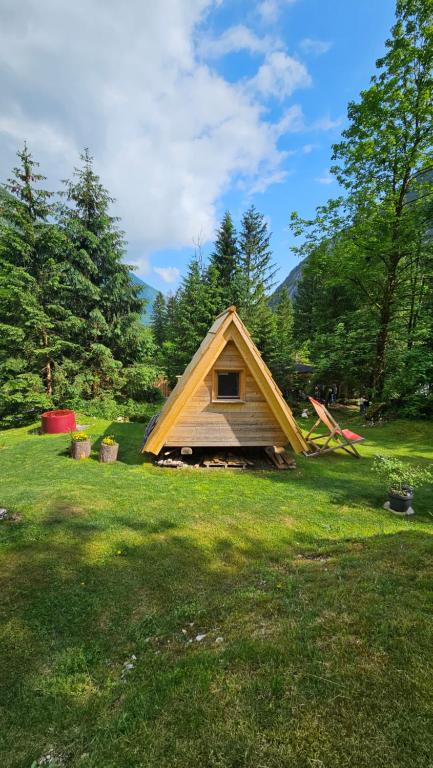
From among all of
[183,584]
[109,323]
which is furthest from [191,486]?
[109,323]

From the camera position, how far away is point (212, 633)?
3.08 meters

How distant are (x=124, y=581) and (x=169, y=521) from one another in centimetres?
178

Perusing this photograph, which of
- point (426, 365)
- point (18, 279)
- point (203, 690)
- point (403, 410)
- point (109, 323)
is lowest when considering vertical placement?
point (203, 690)

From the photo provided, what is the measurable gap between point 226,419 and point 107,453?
397 centimetres

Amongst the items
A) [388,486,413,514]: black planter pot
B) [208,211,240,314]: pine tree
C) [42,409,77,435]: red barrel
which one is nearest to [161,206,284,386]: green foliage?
[208,211,240,314]: pine tree

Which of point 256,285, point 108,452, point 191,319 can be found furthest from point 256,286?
point 108,452

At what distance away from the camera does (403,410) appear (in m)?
15.8

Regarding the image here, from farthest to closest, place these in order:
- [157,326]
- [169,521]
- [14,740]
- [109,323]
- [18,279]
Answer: [157,326] → [109,323] → [18,279] → [169,521] → [14,740]

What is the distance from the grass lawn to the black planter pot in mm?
305

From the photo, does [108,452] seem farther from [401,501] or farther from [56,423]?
[401,501]

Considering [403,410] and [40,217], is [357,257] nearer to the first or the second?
[403,410]

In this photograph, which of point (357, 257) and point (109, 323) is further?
point (109, 323)

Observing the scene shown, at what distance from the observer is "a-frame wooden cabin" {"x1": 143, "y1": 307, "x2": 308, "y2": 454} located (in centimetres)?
847

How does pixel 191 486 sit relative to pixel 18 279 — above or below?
below
